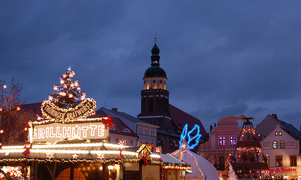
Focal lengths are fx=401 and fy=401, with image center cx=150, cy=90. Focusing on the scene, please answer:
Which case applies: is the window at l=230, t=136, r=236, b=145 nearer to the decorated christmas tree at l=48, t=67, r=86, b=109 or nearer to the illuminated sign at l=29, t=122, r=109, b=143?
the decorated christmas tree at l=48, t=67, r=86, b=109

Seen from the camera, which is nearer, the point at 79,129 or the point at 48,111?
the point at 79,129

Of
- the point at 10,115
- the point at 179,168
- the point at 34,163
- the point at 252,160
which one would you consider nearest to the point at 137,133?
the point at 252,160

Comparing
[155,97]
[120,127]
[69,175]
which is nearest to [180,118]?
[155,97]

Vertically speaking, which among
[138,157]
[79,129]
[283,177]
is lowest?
[283,177]

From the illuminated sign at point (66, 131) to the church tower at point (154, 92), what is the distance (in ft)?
272

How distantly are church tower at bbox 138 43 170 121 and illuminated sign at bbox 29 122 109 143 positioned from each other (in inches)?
3265

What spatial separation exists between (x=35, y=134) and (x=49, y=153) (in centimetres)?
580

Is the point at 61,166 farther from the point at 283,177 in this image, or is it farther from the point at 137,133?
the point at 137,133

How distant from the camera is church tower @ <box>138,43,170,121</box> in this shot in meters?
111

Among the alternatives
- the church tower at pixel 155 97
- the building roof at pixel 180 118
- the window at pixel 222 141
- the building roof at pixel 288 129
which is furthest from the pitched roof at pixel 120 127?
the building roof at pixel 180 118

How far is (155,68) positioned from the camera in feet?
371

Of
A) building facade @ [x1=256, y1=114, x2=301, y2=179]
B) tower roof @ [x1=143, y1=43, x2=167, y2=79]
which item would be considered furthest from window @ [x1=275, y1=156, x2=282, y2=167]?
tower roof @ [x1=143, y1=43, x2=167, y2=79]

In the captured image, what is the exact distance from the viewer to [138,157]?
74.4ft

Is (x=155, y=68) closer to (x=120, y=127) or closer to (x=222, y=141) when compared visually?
(x=222, y=141)
